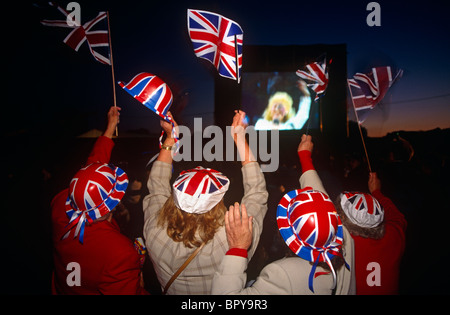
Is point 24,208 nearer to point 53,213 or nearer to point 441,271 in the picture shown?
point 53,213

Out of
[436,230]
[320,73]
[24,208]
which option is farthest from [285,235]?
[24,208]

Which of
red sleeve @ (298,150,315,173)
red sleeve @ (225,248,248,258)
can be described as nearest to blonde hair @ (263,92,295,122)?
red sleeve @ (298,150,315,173)

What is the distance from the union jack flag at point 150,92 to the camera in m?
2.00

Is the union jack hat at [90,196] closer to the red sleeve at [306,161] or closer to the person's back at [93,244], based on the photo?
the person's back at [93,244]

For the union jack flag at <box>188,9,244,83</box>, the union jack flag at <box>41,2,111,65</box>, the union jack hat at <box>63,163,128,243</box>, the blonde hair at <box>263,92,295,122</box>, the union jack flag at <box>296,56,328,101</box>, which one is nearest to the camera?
the union jack hat at <box>63,163,128,243</box>

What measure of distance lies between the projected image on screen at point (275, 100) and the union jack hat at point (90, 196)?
8.39 meters

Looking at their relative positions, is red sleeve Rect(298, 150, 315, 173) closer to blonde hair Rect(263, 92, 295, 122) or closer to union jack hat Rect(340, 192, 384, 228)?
union jack hat Rect(340, 192, 384, 228)

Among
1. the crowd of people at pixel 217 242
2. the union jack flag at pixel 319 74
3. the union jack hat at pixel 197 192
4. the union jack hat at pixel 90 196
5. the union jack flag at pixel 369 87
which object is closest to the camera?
the crowd of people at pixel 217 242

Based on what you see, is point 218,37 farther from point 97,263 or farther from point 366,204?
point 97,263

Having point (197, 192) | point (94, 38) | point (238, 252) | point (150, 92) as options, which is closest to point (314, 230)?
point (238, 252)

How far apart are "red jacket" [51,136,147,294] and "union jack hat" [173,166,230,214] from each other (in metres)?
0.57

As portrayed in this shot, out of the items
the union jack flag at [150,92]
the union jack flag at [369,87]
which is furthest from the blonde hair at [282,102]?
the union jack flag at [150,92]

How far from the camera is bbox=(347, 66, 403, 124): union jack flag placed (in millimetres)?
2934

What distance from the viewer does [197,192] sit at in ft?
4.76
